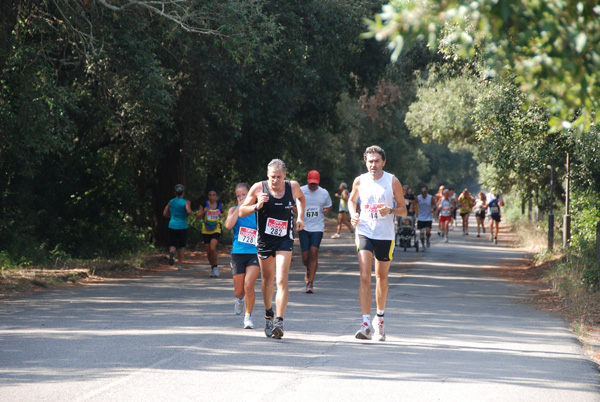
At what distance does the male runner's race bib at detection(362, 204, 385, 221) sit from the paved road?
136 centimetres

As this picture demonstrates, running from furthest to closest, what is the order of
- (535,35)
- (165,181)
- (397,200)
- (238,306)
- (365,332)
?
1. (165,181)
2. (238,306)
3. (397,200)
4. (365,332)
5. (535,35)

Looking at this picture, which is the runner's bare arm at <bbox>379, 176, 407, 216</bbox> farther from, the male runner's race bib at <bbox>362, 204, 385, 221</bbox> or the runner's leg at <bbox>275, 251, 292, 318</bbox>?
the runner's leg at <bbox>275, 251, 292, 318</bbox>

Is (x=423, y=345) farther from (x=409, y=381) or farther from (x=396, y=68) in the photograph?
(x=396, y=68)

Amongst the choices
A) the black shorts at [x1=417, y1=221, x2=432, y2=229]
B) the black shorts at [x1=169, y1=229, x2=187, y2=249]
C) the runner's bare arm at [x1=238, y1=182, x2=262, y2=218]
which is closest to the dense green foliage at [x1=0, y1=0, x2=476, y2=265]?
the black shorts at [x1=169, y1=229, x2=187, y2=249]

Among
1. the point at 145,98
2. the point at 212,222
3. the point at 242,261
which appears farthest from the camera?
the point at 212,222

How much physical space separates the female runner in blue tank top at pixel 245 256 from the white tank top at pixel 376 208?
1.42 metres

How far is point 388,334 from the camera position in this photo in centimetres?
927

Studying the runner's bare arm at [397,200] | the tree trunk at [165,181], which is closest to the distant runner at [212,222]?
the tree trunk at [165,181]

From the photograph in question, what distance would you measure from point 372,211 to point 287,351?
1872mm

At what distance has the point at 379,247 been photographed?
8797mm

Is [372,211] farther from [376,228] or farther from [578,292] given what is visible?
→ [578,292]

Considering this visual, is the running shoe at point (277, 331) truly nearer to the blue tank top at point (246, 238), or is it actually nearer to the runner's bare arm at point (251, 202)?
the runner's bare arm at point (251, 202)

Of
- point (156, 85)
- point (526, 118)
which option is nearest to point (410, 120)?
point (526, 118)

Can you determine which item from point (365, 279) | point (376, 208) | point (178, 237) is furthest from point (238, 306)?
point (178, 237)
